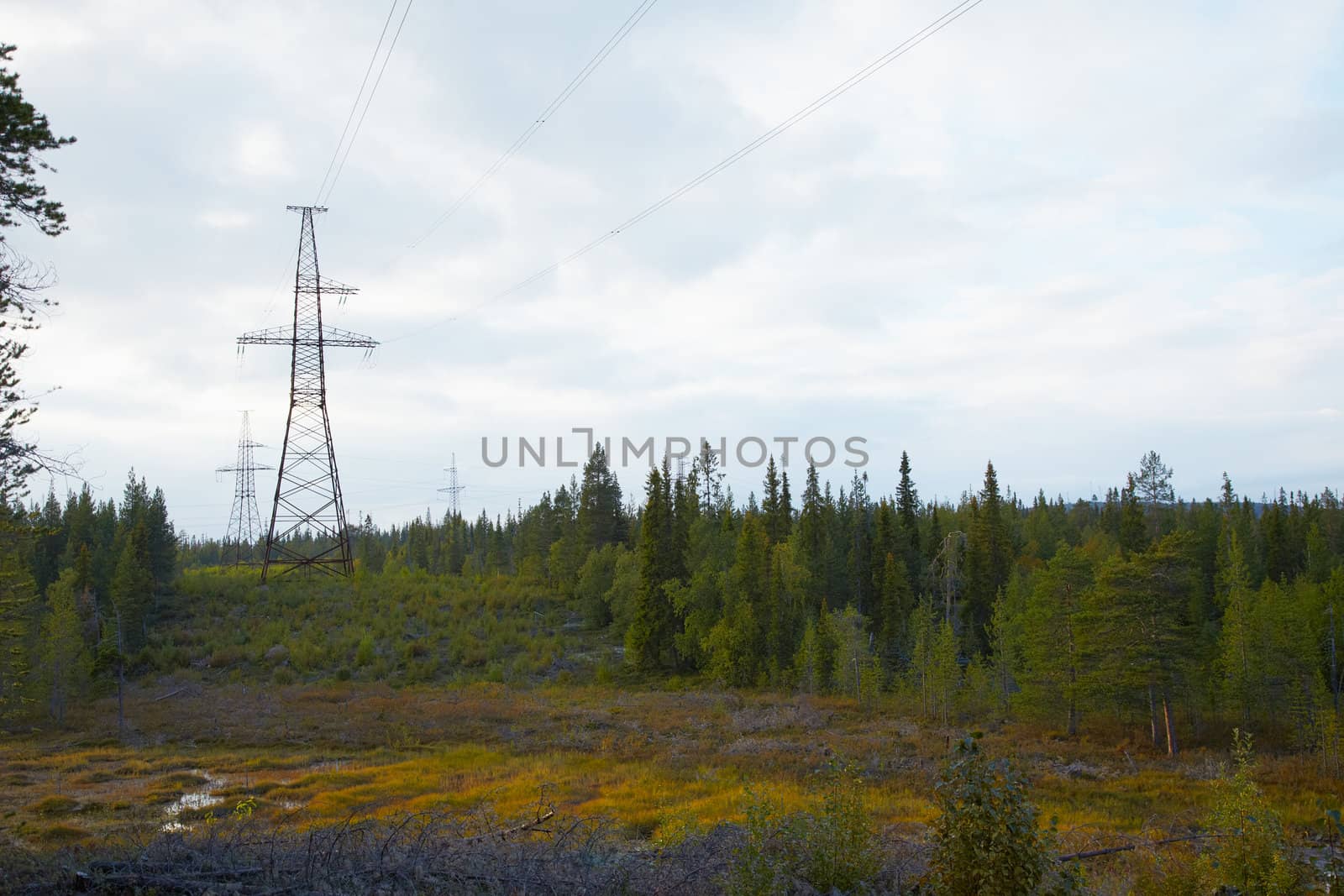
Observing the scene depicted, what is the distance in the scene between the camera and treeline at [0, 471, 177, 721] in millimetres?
21266

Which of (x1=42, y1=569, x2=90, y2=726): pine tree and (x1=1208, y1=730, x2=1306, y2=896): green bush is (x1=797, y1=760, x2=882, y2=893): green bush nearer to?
(x1=1208, y1=730, x2=1306, y2=896): green bush

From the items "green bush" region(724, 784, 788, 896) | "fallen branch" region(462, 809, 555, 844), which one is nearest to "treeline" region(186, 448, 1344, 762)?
"fallen branch" region(462, 809, 555, 844)

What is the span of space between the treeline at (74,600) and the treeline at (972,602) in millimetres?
21282

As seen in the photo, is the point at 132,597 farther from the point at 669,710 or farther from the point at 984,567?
the point at 984,567

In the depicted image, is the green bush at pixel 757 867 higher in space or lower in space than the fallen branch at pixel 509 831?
higher

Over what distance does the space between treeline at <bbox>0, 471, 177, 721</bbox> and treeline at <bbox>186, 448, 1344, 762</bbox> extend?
21282 millimetres

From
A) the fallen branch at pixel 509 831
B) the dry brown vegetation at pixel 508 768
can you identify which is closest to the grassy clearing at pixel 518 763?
the dry brown vegetation at pixel 508 768

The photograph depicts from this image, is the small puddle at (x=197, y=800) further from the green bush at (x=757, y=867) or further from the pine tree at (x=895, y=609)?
the pine tree at (x=895, y=609)

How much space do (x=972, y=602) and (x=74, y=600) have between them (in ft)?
194

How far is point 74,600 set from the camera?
42.4 m

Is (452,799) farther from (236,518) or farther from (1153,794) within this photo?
(236,518)

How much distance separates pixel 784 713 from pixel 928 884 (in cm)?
3065

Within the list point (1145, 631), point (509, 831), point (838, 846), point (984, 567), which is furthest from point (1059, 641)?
point (838, 846)

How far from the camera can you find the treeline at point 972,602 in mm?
35156
